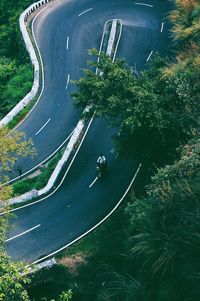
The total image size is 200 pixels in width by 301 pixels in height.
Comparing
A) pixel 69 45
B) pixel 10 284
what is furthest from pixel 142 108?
pixel 69 45

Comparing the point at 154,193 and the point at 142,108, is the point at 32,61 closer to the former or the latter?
the point at 142,108

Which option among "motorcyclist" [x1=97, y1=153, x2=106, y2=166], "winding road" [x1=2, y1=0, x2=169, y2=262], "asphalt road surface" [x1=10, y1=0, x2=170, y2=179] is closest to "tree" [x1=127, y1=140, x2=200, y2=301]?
"winding road" [x1=2, y1=0, x2=169, y2=262]

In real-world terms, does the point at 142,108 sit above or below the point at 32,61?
above

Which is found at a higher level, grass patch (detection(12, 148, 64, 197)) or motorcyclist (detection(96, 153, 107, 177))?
motorcyclist (detection(96, 153, 107, 177))

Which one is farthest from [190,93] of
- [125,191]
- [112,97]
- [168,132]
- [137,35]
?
[137,35]

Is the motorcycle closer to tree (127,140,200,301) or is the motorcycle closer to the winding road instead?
the winding road

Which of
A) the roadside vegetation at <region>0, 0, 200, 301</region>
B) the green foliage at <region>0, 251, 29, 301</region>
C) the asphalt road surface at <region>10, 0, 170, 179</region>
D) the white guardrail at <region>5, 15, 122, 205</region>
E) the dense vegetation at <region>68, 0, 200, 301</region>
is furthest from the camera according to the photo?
the asphalt road surface at <region>10, 0, 170, 179</region>

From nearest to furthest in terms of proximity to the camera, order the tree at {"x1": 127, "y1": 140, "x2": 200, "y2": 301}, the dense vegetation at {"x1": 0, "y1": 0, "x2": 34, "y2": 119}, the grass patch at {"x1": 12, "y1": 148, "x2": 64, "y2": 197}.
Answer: the tree at {"x1": 127, "y1": 140, "x2": 200, "y2": 301} < the grass patch at {"x1": 12, "y1": 148, "x2": 64, "y2": 197} < the dense vegetation at {"x1": 0, "y1": 0, "x2": 34, "y2": 119}
